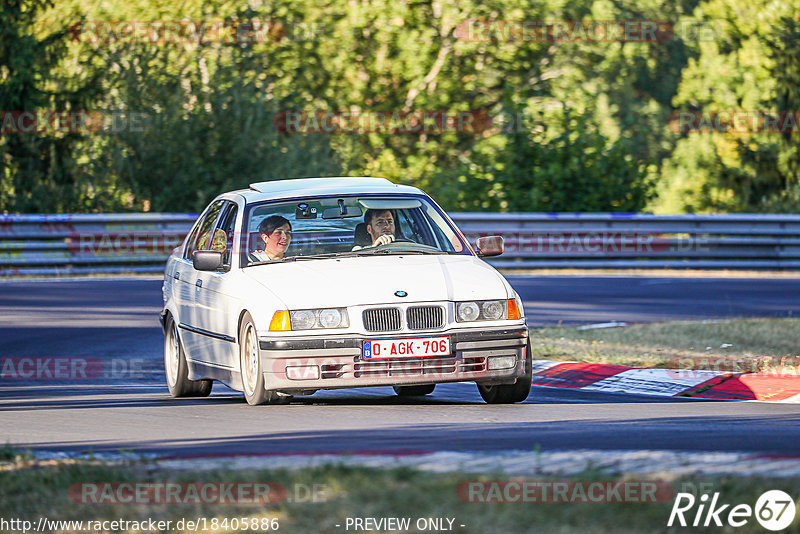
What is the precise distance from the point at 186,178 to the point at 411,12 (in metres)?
14.4

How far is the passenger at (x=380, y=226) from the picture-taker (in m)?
10.2

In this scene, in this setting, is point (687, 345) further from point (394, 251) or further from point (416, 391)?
point (394, 251)

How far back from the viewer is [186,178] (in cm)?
2770

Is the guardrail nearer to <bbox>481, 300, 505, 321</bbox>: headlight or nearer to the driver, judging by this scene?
the driver

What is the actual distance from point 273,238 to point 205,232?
1.35 m

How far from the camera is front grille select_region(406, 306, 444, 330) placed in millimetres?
8953

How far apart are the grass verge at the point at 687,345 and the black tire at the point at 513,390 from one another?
8.06ft

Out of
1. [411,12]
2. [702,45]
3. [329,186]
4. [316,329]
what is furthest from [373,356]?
[702,45]

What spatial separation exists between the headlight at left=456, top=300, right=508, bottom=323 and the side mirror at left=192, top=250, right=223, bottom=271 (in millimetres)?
1906

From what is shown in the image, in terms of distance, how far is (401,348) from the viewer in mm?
8898

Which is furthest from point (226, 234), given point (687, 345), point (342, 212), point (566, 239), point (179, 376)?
point (566, 239)

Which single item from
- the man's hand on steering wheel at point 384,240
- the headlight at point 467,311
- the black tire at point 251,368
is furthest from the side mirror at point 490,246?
the black tire at point 251,368

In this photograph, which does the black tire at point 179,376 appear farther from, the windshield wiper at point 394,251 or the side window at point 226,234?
the windshield wiper at point 394,251

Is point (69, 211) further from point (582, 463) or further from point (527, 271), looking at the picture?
point (582, 463)
